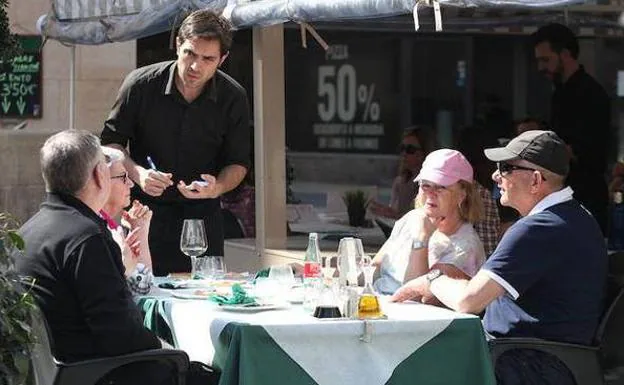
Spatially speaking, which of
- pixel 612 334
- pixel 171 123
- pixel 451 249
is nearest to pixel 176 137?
pixel 171 123

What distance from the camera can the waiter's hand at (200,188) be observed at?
670 centimetres

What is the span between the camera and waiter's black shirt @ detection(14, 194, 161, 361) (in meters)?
4.77

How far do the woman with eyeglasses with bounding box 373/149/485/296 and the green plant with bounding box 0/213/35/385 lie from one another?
1918mm

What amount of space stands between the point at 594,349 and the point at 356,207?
4.38m

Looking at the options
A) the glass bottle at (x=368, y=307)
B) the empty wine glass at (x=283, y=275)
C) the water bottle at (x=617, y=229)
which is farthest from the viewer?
the water bottle at (x=617, y=229)

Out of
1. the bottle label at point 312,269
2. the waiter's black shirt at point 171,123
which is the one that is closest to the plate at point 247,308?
the bottle label at point 312,269

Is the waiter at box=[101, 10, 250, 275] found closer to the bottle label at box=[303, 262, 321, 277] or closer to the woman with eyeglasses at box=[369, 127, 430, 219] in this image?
the bottle label at box=[303, 262, 321, 277]

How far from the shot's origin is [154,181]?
6.55 meters

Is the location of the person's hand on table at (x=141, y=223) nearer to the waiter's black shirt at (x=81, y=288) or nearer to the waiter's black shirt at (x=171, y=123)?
the waiter's black shirt at (x=171, y=123)

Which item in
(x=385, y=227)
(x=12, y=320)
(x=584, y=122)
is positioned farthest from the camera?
(x=385, y=227)

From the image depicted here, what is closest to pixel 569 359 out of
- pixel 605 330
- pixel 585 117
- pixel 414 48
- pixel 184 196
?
pixel 605 330

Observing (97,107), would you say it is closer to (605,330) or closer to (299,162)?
(605,330)

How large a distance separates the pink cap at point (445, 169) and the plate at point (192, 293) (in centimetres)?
98

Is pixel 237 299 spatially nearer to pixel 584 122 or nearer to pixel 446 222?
pixel 446 222
